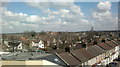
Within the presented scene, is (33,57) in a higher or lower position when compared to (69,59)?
higher

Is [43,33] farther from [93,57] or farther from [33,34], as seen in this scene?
[93,57]

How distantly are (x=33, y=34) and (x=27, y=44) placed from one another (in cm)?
739

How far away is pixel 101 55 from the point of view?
838 cm

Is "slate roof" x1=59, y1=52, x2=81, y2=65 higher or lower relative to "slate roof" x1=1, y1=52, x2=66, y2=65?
lower

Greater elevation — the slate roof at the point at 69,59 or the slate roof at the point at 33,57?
the slate roof at the point at 33,57

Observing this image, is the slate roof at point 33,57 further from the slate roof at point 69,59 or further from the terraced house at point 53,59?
the slate roof at point 69,59

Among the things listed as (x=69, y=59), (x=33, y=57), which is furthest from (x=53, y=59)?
(x=69, y=59)

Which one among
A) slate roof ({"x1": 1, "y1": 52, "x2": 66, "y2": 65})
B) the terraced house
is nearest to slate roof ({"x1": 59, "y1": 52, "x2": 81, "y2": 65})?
the terraced house

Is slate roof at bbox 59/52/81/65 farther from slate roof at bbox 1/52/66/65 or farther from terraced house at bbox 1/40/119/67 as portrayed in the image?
slate roof at bbox 1/52/66/65

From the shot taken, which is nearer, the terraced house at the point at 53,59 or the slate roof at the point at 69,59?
the terraced house at the point at 53,59

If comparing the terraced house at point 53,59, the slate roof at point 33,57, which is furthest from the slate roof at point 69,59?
the slate roof at point 33,57

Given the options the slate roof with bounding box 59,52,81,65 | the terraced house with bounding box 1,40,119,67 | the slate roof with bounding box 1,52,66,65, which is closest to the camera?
the terraced house with bounding box 1,40,119,67

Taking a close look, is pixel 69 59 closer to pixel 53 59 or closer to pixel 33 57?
pixel 53 59

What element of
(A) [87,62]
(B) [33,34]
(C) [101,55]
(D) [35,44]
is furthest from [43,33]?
(A) [87,62]
